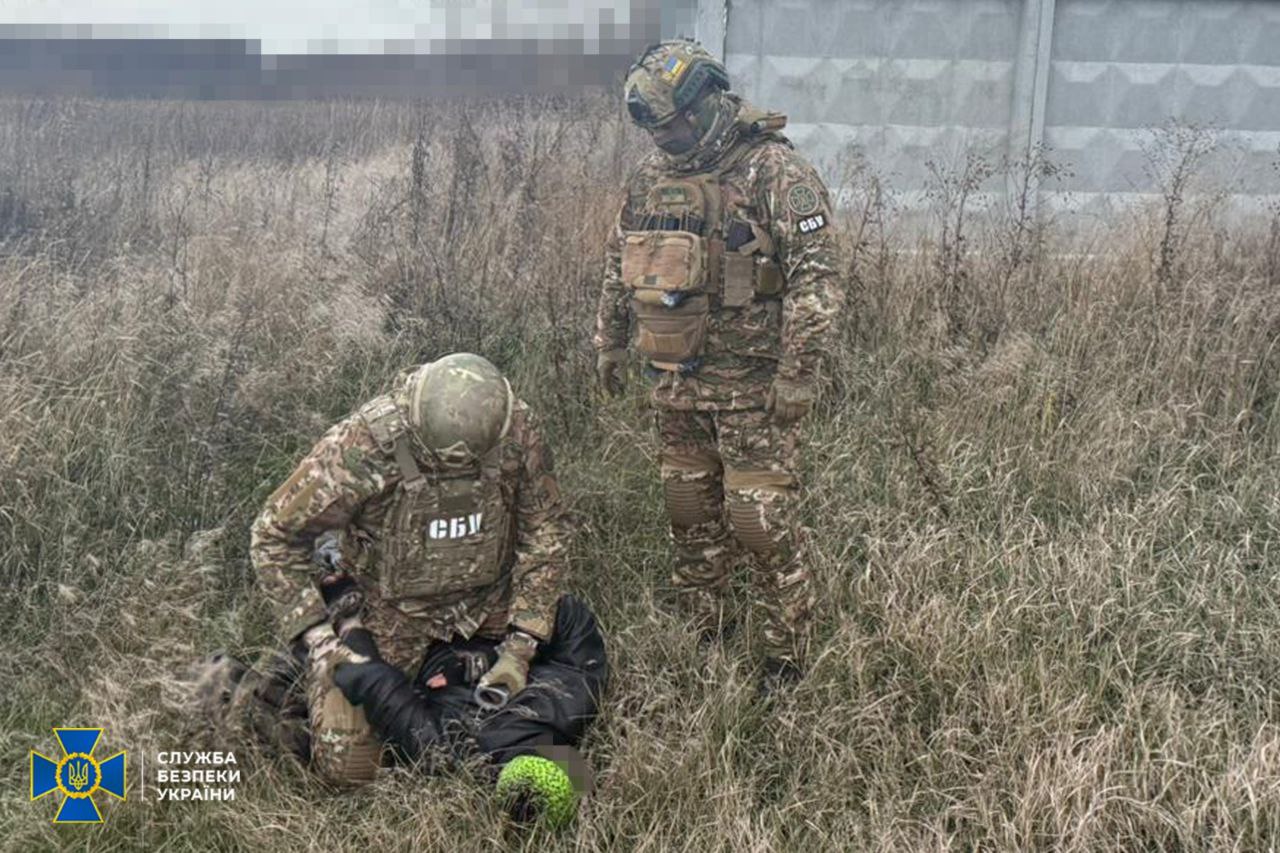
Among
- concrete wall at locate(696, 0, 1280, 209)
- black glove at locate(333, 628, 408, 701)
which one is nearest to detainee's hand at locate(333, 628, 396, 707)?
black glove at locate(333, 628, 408, 701)

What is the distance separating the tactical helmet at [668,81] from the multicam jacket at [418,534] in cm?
96

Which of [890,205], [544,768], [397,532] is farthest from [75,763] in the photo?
[890,205]

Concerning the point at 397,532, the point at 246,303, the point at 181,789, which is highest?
the point at 246,303

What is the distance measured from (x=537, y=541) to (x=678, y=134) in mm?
1265

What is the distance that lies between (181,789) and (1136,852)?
7.41ft

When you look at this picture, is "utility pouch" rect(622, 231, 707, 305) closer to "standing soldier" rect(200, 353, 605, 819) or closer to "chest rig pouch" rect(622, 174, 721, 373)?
"chest rig pouch" rect(622, 174, 721, 373)

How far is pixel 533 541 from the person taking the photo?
286 cm

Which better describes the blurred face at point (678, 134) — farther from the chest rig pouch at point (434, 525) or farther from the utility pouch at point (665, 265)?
the chest rig pouch at point (434, 525)

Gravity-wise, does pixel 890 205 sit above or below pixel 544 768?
above

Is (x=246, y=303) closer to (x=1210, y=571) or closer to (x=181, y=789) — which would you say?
(x=181, y=789)

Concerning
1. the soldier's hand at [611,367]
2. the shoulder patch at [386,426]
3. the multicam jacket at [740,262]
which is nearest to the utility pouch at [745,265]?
the multicam jacket at [740,262]

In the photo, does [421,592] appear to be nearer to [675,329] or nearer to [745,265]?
[675,329]

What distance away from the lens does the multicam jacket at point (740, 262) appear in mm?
2971

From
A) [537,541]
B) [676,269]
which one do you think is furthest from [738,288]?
[537,541]
